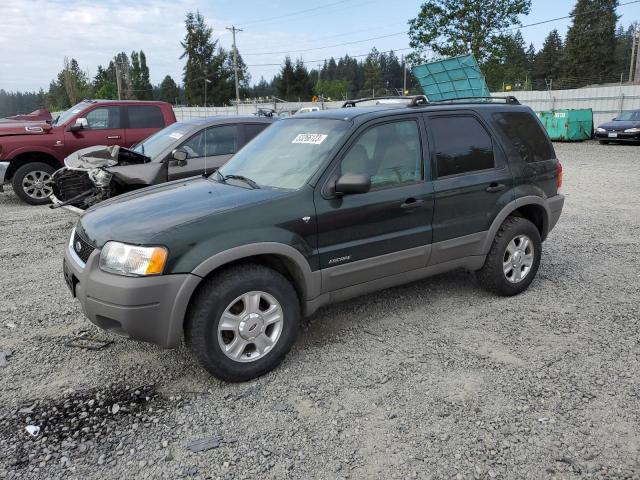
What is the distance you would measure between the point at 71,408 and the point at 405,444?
2007mm

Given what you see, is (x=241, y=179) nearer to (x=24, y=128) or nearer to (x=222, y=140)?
(x=222, y=140)

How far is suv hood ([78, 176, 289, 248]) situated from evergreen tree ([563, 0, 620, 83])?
72210 mm

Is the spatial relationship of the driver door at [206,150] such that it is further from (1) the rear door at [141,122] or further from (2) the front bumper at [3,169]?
(2) the front bumper at [3,169]

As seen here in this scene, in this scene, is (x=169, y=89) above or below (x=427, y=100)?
above

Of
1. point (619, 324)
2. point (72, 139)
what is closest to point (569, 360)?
point (619, 324)

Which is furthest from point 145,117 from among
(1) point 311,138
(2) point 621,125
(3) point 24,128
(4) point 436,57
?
(4) point 436,57

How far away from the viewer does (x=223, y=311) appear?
10.5 feet

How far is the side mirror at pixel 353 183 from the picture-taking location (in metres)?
3.46

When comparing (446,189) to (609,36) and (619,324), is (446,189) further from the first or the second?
(609,36)

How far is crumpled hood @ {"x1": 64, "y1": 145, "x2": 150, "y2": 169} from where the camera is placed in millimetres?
6918

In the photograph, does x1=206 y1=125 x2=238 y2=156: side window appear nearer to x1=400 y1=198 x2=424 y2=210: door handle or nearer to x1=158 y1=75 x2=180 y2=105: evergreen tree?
x1=400 y1=198 x2=424 y2=210: door handle

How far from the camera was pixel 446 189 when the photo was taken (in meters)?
4.16

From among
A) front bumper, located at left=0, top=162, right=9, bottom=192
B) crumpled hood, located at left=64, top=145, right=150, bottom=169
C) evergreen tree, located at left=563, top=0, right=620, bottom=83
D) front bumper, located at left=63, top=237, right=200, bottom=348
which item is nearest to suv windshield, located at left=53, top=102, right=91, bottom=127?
front bumper, located at left=0, top=162, right=9, bottom=192

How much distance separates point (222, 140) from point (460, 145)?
Answer: 4.16 meters
